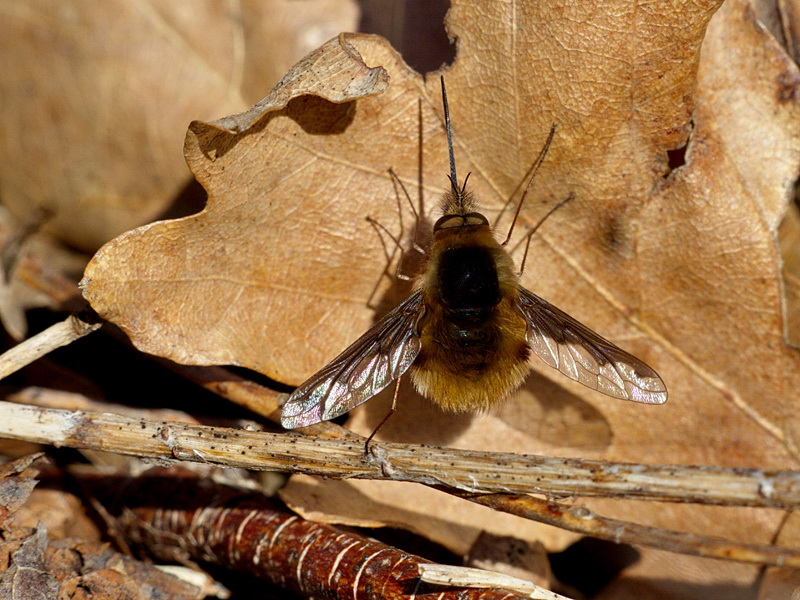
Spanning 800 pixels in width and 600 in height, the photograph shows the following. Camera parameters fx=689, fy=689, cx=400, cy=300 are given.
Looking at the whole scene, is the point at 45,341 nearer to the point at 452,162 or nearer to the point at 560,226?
the point at 452,162

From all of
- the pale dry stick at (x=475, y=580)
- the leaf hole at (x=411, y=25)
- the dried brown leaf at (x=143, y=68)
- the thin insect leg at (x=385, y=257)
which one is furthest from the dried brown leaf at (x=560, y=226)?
the dried brown leaf at (x=143, y=68)

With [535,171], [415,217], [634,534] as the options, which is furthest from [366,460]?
[535,171]

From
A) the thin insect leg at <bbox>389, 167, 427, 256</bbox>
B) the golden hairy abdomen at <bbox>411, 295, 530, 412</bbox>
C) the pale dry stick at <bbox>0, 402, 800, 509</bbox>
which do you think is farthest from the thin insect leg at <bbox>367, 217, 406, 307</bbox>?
the pale dry stick at <bbox>0, 402, 800, 509</bbox>

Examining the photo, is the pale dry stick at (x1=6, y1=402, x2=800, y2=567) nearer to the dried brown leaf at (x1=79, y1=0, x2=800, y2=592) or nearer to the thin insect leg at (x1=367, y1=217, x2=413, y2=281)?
the dried brown leaf at (x1=79, y1=0, x2=800, y2=592)

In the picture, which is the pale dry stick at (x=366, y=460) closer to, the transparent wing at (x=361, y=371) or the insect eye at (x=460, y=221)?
the transparent wing at (x=361, y=371)

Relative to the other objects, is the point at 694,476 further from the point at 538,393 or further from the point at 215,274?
the point at 215,274

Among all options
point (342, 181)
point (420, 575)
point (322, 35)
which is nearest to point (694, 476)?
point (420, 575)
